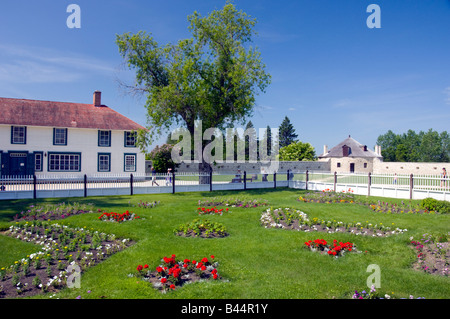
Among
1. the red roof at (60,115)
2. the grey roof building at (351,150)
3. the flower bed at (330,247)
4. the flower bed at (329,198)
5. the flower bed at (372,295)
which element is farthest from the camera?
the grey roof building at (351,150)

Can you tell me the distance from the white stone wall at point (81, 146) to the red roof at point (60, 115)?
60 cm

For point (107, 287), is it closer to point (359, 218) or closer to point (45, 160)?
point (359, 218)

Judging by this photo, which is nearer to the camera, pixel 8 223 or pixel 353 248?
pixel 353 248

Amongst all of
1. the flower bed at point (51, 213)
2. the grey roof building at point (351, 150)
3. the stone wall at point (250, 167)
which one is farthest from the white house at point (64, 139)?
Answer: the grey roof building at point (351, 150)

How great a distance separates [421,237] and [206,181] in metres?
15.8

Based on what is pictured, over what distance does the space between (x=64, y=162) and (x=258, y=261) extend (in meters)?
26.1

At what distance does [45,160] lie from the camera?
89.0 ft

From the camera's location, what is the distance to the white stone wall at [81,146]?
26.2 meters

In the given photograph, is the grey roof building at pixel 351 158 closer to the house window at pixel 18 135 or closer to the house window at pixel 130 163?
A: the house window at pixel 130 163

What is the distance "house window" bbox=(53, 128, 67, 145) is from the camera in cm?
2753

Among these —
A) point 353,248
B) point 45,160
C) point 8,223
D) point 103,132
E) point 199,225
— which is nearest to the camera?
point 353,248
